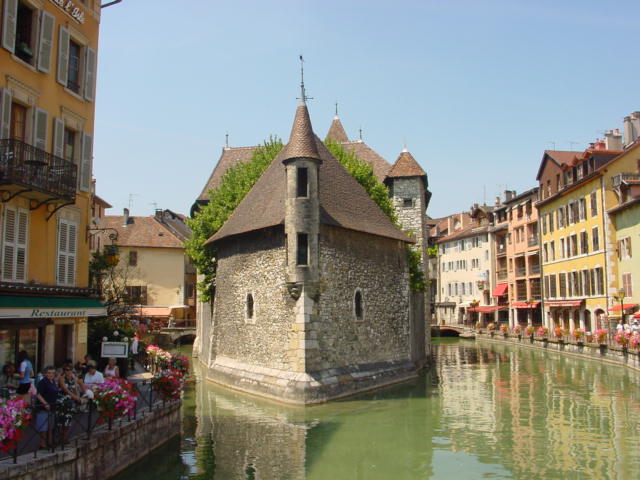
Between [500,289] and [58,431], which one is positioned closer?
[58,431]

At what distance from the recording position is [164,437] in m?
13.7

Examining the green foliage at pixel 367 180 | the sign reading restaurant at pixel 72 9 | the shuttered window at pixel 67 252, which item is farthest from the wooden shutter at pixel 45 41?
the green foliage at pixel 367 180

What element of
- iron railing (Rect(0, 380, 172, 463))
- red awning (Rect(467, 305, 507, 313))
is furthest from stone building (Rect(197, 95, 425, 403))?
red awning (Rect(467, 305, 507, 313))

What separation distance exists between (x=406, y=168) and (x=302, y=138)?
1249cm

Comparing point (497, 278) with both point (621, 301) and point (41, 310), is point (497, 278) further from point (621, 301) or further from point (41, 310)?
point (41, 310)

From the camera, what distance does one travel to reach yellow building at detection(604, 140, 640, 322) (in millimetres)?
31984

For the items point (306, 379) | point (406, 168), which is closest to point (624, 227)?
point (406, 168)

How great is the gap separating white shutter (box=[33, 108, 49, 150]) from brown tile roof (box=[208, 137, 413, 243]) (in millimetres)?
8388

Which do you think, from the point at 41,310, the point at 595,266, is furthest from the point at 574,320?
the point at 41,310

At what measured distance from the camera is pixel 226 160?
41406 mm

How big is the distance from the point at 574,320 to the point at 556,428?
27.2 meters

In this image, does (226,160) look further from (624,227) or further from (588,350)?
(588,350)

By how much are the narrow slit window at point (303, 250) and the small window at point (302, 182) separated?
1.38 m

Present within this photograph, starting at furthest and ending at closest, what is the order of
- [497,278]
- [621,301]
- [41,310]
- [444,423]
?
[497,278], [621,301], [444,423], [41,310]
